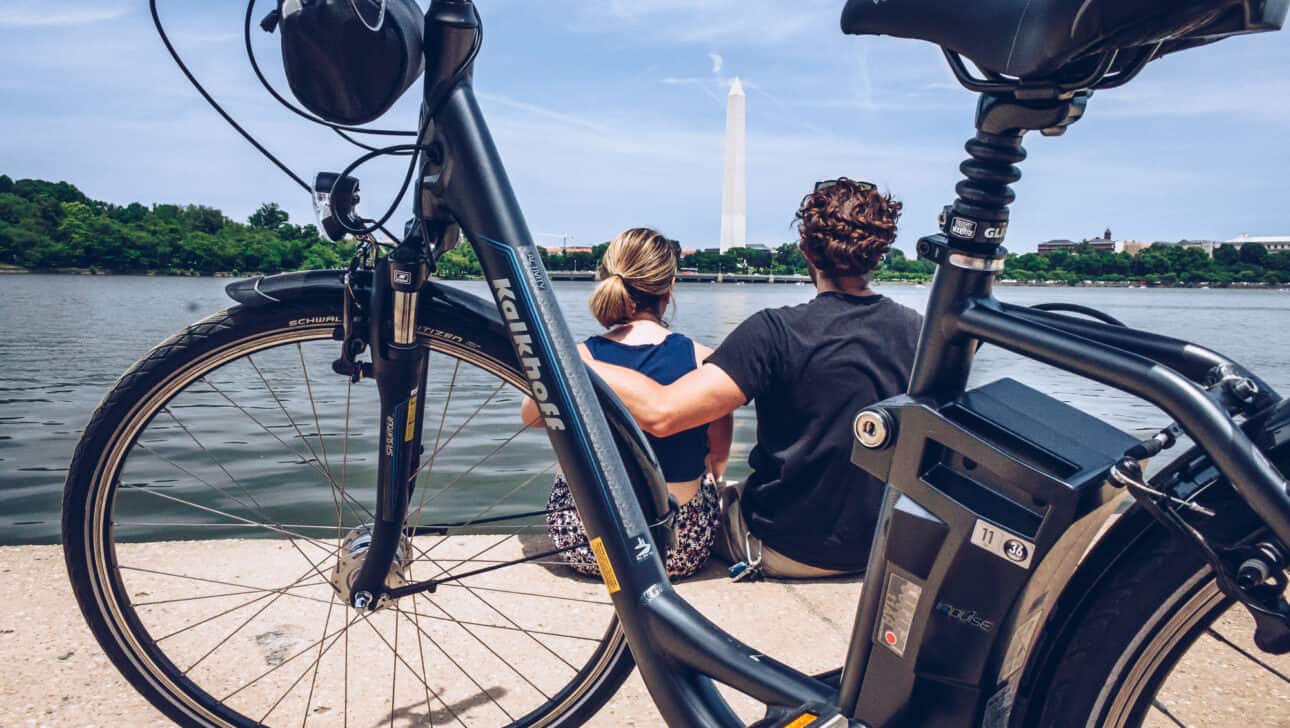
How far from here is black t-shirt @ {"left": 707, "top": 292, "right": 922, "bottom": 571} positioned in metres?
2.80

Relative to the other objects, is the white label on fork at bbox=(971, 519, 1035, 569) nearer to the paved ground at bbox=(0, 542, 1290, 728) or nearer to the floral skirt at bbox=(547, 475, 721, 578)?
the paved ground at bbox=(0, 542, 1290, 728)

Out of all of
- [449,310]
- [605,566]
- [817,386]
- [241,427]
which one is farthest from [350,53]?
[241,427]

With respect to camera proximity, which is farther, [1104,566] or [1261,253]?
[1261,253]

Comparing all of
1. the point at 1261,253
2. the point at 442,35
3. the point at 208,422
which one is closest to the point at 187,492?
the point at 208,422

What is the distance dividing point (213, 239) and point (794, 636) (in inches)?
1727

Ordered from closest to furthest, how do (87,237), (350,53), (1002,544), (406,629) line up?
(1002,544), (350,53), (406,629), (87,237)

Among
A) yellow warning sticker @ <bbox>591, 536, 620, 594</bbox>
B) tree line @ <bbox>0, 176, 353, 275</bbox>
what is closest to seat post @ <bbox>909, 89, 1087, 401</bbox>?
yellow warning sticker @ <bbox>591, 536, 620, 594</bbox>

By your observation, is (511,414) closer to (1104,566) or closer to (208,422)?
(208,422)

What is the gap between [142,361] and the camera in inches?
66.3

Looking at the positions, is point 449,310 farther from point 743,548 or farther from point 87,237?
point 87,237

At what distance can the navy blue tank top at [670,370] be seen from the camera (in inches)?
118

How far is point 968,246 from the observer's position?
116 centimetres

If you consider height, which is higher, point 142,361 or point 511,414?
point 142,361

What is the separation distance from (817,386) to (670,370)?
55 cm
